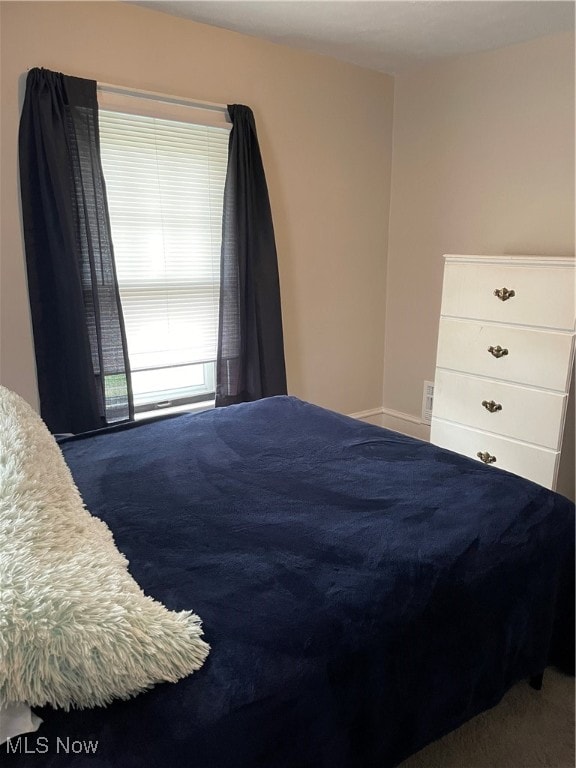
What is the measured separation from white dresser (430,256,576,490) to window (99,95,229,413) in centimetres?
126

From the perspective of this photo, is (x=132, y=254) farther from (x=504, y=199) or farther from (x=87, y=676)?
(x=87, y=676)

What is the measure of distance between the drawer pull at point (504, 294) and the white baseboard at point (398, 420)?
1.25m

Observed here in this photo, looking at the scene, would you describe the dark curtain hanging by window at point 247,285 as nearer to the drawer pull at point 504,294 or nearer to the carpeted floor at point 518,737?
the drawer pull at point 504,294

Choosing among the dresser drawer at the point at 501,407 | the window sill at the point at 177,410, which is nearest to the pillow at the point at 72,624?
the window sill at the point at 177,410

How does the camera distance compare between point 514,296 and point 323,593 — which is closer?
point 323,593

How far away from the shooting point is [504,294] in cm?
258

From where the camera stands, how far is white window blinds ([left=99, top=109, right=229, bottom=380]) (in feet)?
8.66

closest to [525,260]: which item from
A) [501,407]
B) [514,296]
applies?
[514,296]

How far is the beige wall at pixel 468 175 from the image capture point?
283 cm

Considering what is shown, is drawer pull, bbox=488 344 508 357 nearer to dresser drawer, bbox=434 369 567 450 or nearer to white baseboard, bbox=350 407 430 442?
dresser drawer, bbox=434 369 567 450

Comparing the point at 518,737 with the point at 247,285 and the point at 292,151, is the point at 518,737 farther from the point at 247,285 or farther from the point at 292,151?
the point at 292,151

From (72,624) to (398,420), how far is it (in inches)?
126

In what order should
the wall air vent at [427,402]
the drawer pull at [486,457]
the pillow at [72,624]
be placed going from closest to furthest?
the pillow at [72,624]
the drawer pull at [486,457]
the wall air vent at [427,402]

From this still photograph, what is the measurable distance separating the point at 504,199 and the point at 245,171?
4.65ft
